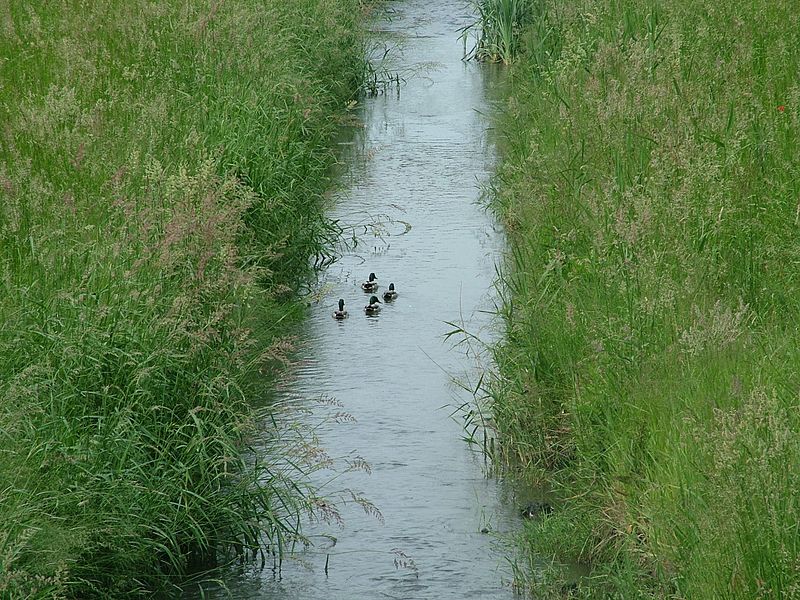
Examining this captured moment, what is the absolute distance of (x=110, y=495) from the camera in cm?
389

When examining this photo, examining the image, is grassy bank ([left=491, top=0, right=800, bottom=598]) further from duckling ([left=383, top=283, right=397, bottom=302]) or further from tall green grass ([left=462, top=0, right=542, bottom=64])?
tall green grass ([left=462, top=0, right=542, bottom=64])

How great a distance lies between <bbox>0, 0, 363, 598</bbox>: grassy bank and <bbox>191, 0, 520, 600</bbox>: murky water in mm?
286

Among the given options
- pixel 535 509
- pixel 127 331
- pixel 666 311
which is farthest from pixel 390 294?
pixel 127 331

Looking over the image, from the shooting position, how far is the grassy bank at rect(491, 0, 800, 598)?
3.30 m

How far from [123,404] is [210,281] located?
709 millimetres

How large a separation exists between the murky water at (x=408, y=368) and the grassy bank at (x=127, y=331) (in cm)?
29

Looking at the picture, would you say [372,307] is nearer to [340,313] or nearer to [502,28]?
[340,313]

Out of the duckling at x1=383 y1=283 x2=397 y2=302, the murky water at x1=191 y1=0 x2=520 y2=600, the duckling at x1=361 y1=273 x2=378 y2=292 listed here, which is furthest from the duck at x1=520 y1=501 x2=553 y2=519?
the duckling at x1=361 y1=273 x2=378 y2=292

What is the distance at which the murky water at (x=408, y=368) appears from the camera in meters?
4.40

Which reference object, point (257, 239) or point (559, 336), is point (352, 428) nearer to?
point (559, 336)

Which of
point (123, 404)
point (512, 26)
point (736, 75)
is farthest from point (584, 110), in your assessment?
point (512, 26)

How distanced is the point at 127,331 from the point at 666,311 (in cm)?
187

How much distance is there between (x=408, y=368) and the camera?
621 centimetres

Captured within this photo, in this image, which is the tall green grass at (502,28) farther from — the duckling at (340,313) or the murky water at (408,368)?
the duckling at (340,313)
